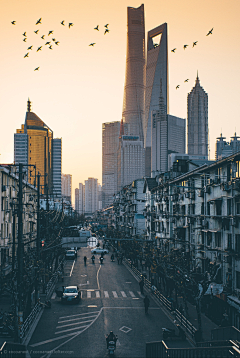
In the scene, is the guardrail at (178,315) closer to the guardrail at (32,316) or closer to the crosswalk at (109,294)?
the crosswalk at (109,294)

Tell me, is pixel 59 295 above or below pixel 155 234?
below

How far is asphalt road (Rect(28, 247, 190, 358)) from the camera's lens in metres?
24.1

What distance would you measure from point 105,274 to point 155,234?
1421 centimetres

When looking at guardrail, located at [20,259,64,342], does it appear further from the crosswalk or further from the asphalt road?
the crosswalk

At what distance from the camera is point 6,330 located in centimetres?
2630

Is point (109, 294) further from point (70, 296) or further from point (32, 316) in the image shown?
point (32, 316)

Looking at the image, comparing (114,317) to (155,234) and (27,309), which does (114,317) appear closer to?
(27,309)

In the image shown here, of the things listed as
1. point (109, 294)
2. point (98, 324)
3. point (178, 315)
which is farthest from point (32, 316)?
point (109, 294)

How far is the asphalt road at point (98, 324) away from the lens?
79.0ft

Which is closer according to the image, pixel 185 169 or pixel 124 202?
pixel 185 169

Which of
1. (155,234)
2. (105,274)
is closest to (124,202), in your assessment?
(155,234)

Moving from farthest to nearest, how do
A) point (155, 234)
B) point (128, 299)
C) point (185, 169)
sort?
point (155, 234) < point (185, 169) < point (128, 299)

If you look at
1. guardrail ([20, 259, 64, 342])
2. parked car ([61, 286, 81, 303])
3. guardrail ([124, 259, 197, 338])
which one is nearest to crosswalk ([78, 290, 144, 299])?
guardrail ([124, 259, 197, 338])

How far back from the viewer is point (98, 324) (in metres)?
30.0
